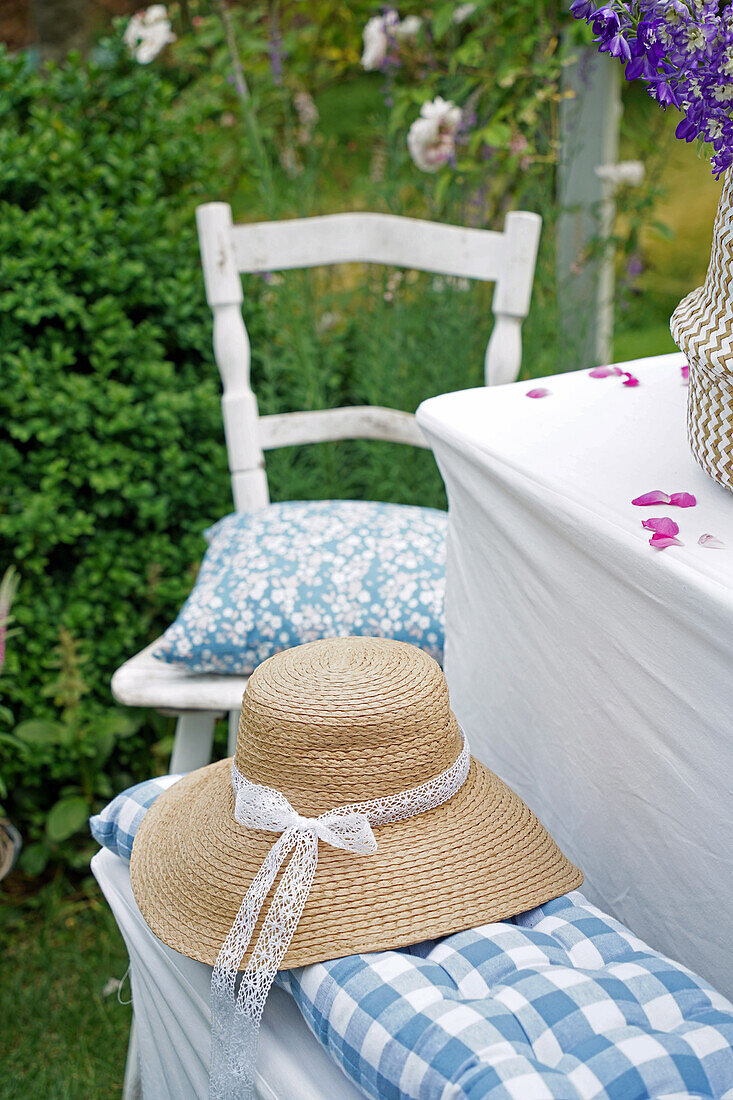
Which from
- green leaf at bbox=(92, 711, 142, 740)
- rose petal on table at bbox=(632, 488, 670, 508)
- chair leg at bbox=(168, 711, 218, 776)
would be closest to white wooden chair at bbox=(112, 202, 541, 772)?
chair leg at bbox=(168, 711, 218, 776)

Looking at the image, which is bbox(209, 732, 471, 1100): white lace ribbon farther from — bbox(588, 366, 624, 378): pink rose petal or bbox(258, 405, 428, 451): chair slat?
bbox(258, 405, 428, 451): chair slat

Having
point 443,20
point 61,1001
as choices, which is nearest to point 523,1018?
point 61,1001

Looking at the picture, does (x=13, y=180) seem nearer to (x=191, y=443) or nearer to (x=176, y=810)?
(x=191, y=443)

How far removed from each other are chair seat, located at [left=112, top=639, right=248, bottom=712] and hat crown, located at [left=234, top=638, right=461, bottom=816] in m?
0.63

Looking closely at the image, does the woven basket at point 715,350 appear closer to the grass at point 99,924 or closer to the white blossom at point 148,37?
the grass at point 99,924

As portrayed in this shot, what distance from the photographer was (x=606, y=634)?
92cm

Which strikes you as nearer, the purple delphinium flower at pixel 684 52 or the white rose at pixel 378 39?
the purple delphinium flower at pixel 684 52

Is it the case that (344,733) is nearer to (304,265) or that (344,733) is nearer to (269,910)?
(269,910)

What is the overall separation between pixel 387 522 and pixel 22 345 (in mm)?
919

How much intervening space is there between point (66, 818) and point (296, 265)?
1.20m

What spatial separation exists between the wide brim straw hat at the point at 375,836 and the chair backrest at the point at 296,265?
99cm

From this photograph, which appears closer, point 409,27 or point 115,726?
point 115,726

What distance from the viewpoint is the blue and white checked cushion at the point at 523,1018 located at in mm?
627

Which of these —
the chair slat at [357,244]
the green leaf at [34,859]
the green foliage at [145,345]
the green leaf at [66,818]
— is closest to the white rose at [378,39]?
the green foliage at [145,345]
